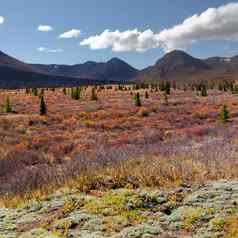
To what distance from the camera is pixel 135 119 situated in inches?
1639

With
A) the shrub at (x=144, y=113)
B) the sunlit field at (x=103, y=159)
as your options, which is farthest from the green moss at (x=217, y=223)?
the shrub at (x=144, y=113)

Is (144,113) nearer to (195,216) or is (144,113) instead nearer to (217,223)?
(195,216)

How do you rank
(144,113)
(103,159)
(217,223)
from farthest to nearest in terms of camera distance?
(144,113), (103,159), (217,223)

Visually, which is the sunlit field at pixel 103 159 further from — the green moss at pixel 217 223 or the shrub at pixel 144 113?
the shrub at pixel 144 113

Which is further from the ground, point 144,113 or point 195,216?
point 195,216

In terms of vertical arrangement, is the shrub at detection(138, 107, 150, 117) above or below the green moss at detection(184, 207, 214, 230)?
below

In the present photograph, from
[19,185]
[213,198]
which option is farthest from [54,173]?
[213,198]

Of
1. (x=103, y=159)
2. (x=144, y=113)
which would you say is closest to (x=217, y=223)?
(x=103, y=159)

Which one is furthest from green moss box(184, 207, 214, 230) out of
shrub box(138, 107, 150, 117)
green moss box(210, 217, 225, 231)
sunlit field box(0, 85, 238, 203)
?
shrub box(138, 107, 150, 117)

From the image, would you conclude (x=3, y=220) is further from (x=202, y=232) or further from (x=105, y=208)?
(x=202, y=232)

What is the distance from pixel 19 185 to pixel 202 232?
5270mm

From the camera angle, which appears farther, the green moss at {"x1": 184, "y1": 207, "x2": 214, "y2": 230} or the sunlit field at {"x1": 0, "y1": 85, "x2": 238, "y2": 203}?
the sunlit field at {"x1": 0, "y1": 85, "x2": 238, "y2": 203}

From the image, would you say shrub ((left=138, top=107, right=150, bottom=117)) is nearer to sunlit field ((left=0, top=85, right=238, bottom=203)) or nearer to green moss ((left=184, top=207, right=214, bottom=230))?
sunlit field ((left=0, top=85, right=238, bottom=203))

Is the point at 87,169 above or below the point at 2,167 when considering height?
above
